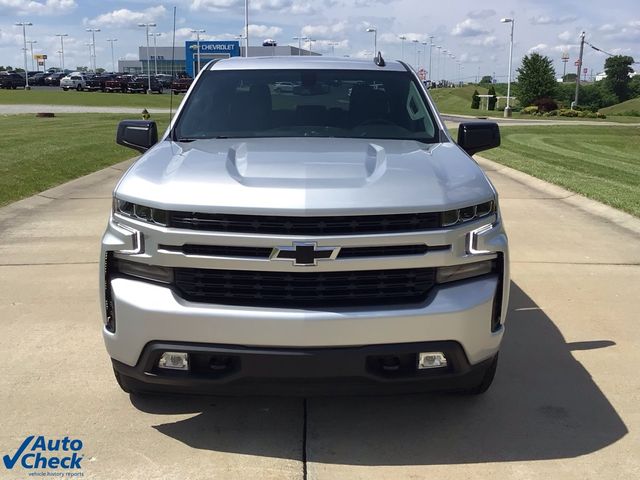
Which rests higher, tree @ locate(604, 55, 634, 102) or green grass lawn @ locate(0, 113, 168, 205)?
tree @ locate(604, 55, 634, 102)

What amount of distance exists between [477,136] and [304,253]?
6.42 ft

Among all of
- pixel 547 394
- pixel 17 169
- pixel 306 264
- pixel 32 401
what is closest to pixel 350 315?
pixel 306 264

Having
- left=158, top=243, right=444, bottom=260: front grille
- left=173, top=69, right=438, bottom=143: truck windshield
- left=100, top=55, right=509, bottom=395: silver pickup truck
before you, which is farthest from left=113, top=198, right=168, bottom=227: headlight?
left=173, top=69, right=438, bottom=143: truck windshield

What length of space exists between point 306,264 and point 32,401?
185 cm

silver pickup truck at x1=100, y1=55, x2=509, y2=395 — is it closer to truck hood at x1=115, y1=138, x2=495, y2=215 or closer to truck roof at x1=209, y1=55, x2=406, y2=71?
truck hood at x1=115, y1=138, x2=495, y2=215

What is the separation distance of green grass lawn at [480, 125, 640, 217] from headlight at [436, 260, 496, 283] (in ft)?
20.0

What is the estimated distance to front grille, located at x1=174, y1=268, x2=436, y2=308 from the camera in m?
2.97

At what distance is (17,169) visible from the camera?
38.0ft

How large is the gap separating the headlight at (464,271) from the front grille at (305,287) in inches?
1.6

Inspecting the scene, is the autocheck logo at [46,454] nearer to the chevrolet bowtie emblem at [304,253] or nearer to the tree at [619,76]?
the chevrolet bowtie emblem at [304,253]

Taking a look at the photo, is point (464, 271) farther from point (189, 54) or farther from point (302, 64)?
point (189, 54)

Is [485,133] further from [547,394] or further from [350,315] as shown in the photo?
[350,315]

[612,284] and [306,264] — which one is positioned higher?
[306,264]

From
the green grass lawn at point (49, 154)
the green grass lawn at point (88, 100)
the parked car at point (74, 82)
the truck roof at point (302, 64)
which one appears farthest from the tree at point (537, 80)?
the truck roof at point (302, 64)
